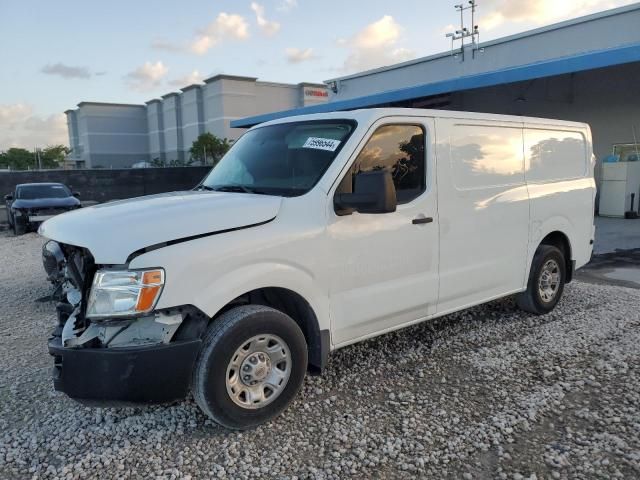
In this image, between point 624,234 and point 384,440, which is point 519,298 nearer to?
point 384,440

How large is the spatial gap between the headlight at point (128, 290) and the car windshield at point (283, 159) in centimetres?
118

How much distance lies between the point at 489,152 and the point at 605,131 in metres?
13.3

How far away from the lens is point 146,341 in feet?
9.82

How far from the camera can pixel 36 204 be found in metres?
15.0

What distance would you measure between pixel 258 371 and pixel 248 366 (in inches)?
3.0

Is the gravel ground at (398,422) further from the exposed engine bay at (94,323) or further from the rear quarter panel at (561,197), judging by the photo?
the rear quarter panel at (561,197)

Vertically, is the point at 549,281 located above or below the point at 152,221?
below

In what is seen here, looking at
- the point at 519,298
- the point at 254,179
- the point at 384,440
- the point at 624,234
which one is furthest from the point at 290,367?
the point at 624,234

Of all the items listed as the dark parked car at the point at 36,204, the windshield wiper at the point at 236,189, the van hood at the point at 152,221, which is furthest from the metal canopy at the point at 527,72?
the van hood at the point at 152,221

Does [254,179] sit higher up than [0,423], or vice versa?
[254,179]

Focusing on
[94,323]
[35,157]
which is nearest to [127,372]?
[94,323]

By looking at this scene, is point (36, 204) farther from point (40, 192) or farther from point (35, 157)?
A: point (35, 157)

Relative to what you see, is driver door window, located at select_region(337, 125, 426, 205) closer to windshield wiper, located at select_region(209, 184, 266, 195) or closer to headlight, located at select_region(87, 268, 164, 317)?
windshield wiper, located at select_region(209, 184, 266, 195)

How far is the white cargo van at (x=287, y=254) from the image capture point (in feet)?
9.77
